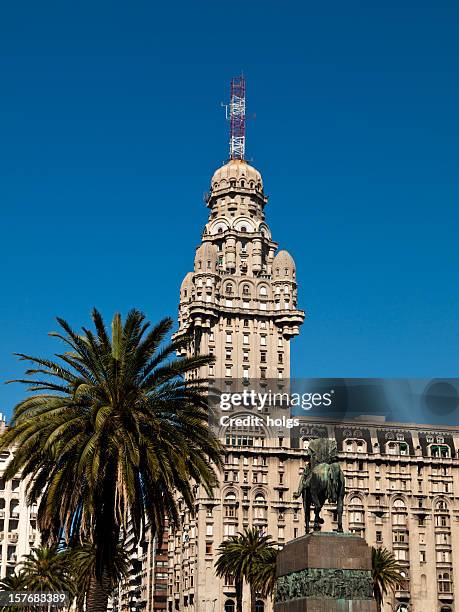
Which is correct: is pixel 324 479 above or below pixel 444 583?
above

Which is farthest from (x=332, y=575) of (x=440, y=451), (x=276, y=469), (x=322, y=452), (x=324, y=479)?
(x=440, y=451)

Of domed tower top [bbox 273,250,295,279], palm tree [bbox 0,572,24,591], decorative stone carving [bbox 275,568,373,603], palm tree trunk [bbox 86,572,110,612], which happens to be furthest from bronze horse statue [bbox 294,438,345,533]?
domed tower top [bbox 273,250,295,279]

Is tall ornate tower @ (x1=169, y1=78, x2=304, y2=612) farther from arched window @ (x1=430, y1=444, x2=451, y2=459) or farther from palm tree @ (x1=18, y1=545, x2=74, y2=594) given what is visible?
palm tree @ (x1=18, y1=545, x2=74, y2=594)

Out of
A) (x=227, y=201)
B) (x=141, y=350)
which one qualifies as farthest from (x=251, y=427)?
(x=141, y=350)

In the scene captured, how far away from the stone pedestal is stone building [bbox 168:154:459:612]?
8423 cm

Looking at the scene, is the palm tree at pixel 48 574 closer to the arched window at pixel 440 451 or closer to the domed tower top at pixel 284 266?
the domed tower top at pixel 284 266

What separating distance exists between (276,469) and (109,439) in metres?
88.1

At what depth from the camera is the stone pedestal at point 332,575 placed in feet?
120

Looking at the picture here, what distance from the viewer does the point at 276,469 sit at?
127 meters

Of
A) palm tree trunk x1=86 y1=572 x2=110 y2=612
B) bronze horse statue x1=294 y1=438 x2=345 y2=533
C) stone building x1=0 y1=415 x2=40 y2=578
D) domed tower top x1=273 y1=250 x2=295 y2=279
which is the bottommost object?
palm tree trunk x1=86 y1=572 x2=110 y2=612

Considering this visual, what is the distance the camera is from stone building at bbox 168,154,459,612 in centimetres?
12356

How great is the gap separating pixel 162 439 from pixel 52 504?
221 inches

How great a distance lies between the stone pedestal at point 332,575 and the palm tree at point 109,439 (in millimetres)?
7345

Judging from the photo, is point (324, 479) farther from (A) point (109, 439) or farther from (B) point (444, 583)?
(B) point (444, 583)
